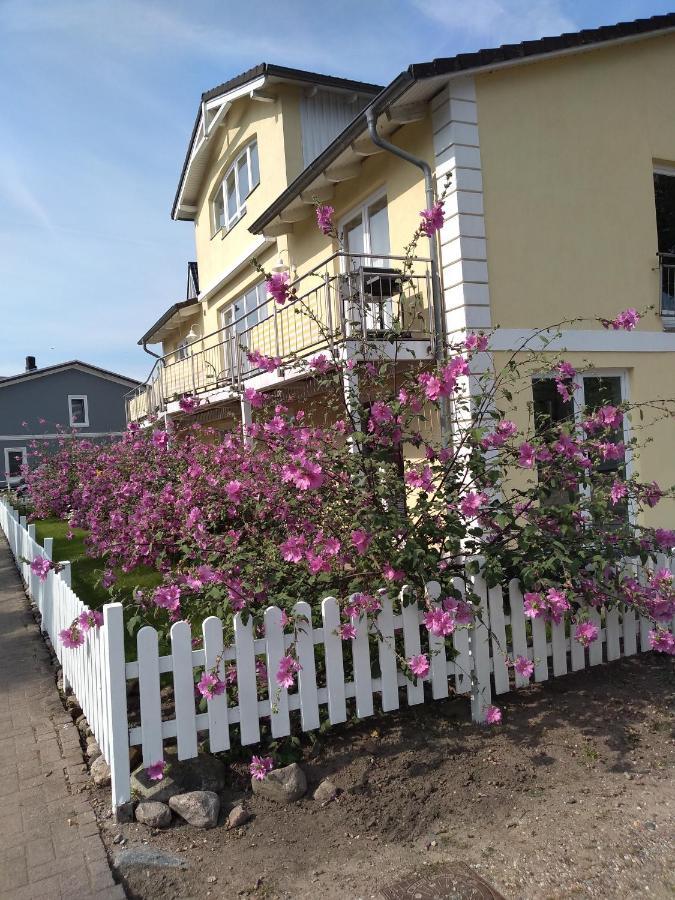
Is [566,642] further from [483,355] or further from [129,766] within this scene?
[483,355]

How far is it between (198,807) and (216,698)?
18.9 inches

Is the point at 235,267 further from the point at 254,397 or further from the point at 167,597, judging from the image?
the point at 167,597

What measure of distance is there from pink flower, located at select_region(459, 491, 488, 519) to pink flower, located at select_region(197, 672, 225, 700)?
1620mm

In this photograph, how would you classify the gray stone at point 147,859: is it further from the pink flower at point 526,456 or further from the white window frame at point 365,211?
the white window frame at point 365,211

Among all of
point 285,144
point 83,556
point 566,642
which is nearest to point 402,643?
point 566,642

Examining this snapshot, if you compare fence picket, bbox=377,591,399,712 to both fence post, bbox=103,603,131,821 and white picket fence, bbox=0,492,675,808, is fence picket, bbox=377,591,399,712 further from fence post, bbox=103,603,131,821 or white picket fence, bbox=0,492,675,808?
fence post, bbox=103,603,131,821

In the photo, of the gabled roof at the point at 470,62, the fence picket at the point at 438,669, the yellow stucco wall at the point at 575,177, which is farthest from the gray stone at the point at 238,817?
the gabled roof at the point at 470,62

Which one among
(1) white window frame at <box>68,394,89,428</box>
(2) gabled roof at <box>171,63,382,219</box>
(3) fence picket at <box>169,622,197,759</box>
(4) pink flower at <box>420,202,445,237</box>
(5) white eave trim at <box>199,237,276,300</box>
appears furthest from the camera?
(1) white window frame at <box>68,394,89,428</box>

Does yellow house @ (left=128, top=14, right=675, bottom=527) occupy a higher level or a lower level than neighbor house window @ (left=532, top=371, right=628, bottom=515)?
higher

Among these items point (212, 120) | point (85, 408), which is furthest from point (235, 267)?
point (85, 408)

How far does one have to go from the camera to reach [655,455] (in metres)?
8.23

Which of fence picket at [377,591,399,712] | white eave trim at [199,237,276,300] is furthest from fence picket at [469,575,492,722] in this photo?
white eave trim at [199,237,276,300]

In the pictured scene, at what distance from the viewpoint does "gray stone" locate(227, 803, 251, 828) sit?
2.92 meters

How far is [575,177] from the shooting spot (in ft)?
26.0
